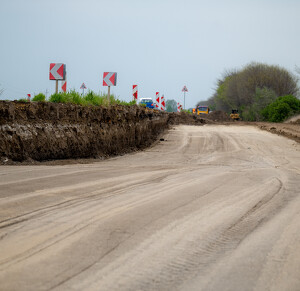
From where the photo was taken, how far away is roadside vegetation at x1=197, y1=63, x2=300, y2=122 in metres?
53.4

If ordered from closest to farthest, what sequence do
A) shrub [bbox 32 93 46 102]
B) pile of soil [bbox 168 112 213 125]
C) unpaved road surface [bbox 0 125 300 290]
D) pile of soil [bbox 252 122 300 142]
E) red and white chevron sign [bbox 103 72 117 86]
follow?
unpaved road surface [bbox 0 125 300 290]
shrub [bbox 32 93 46 102]
red and white chevron sign [bbox 103 72 117 86]
pile of soil [bbox 252 122 300 142]
pile of soil [bbox 168 112 213 125]

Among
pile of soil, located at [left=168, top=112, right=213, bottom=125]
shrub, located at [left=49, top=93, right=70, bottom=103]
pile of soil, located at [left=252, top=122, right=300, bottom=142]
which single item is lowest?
pile of soil, located at [left=252, top=122, right=300, bottom=142]

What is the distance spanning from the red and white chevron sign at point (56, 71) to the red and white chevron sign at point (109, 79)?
2908 millimetres

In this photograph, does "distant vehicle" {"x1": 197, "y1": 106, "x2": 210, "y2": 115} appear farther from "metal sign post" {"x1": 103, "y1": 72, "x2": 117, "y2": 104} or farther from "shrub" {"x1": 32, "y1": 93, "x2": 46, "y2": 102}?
"shrub" {"x1": 32, "y1": 93, "x2": 46, "y2": 102}

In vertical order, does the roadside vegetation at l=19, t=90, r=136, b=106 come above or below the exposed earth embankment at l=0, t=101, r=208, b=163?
above

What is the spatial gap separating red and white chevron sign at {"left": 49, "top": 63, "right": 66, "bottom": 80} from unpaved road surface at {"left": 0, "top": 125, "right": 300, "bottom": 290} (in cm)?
741

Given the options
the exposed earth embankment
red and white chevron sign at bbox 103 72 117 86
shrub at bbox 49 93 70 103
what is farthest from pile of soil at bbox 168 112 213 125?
shrub at bbox 49 93 70 103

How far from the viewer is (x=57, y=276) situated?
121 inches

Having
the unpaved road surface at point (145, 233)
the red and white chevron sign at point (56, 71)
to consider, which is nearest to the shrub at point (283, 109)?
the red and white chevron sign at point (56, 71)

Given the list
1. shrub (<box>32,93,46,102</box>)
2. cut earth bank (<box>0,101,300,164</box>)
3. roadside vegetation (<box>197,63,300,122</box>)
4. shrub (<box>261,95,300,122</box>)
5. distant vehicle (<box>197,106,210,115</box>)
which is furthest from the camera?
distant vehicle (<box>197,106,210,115</box>)

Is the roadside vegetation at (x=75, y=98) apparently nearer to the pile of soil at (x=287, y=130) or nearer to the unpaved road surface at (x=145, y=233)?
the unpaved road surface at (x=145, y=233)

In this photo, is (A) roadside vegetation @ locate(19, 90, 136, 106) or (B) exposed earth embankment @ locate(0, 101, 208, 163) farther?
(A) roadside vegetation @ locate(19, 90, 136, 106)

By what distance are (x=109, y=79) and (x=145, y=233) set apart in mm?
13713

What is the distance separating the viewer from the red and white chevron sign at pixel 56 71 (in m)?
14.5
